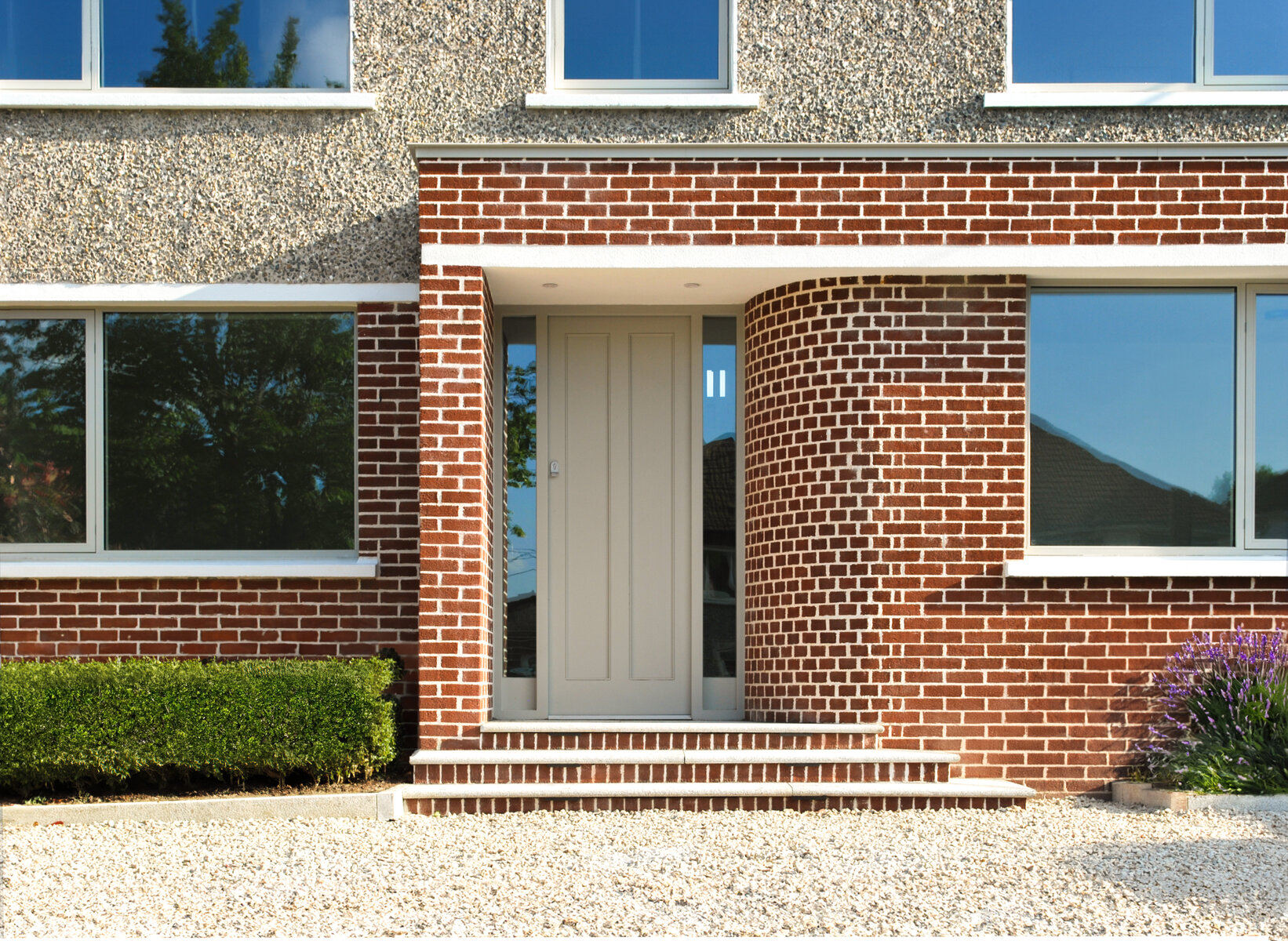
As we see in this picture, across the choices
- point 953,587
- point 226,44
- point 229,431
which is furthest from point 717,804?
point 226,44

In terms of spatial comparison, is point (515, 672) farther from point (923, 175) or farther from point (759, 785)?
point (923, 175)

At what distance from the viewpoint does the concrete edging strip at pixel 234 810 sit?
5852 millimetres

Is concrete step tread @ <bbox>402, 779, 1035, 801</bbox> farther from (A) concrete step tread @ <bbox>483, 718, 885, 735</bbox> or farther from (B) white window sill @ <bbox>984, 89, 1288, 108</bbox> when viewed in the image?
(B) white window sill @ <bbox>984, 89, 1288, 108</bbox>

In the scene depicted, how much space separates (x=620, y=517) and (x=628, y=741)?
1.56m

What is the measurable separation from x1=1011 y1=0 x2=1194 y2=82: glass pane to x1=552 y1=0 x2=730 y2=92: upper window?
190 centimetres

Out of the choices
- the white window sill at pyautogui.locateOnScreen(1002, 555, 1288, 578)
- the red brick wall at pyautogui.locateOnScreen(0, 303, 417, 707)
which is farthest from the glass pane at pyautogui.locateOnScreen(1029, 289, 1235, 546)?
the red brick wall at pyautogui.locateOnScreen(0, 303, 417, 707)

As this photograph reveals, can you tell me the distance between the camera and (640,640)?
24.0 feet

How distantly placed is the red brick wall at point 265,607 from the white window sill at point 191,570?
2.4 inches

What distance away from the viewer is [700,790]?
6137 mm

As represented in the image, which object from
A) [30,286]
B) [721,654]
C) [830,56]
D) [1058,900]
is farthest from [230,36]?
[1058,900]

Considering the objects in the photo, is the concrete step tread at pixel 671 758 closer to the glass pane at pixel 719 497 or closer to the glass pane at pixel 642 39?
the glass pane at pixel 719 497

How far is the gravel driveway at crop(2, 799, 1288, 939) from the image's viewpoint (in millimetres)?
4207

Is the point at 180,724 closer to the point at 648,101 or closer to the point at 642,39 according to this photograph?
the point at 648,101

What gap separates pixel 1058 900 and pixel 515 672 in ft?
12.5
